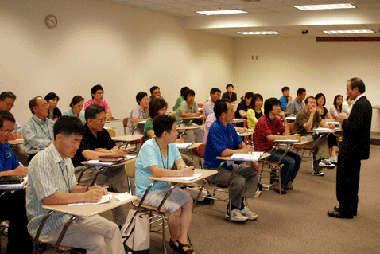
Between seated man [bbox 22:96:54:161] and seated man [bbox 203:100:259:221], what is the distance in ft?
6.60

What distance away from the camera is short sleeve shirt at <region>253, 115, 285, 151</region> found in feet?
17.3

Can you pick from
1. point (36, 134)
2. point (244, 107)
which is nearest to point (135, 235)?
point (36, 134)

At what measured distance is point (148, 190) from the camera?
10.3 feet

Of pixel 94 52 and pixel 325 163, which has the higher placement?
pixel 94 52

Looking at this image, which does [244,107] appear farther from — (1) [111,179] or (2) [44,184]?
(2) [44,184]

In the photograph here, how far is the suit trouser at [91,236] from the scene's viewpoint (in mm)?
2477

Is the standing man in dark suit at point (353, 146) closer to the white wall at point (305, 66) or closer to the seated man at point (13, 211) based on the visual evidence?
the seated man at point (13, 211)

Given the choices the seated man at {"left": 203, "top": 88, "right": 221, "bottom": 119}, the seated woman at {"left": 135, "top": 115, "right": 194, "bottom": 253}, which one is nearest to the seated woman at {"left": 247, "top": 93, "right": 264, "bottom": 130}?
the seated man at {"left": 203, "top": 88, "right": 221, "bottom": 119}

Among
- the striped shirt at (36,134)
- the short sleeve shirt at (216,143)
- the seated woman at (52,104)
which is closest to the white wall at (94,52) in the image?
the seated woman at (52,104)

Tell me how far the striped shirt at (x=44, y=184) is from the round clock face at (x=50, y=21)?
5.69m

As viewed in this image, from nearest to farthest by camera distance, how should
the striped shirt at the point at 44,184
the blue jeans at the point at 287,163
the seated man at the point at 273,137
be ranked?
the striped shirt at the point at 44,184 < the seated man at the point at 273,137 < the blue jeans at the point at 287,163

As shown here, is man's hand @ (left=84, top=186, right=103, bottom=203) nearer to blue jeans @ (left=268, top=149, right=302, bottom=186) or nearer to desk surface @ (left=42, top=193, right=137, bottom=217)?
desk surface @ (left=42, top=193, right=137, bottom=217)

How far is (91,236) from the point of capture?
2.49 metres

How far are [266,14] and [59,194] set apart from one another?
8.78 metres
